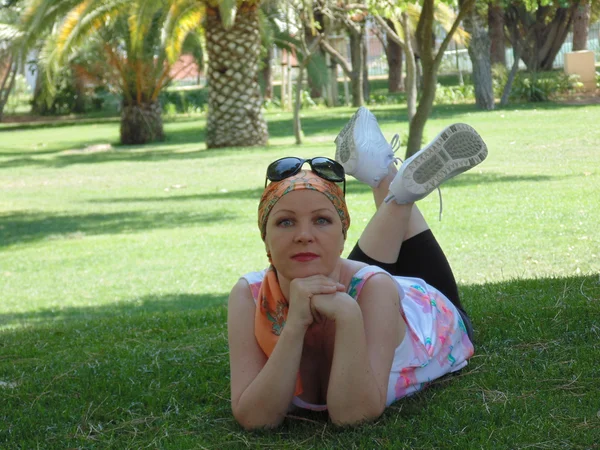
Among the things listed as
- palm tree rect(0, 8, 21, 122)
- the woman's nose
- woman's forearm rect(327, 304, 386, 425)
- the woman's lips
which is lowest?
woman's forearm rect(327, 304, 386, 425)

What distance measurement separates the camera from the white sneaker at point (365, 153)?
4.20 m

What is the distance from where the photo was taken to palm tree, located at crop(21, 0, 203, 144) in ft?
62.7

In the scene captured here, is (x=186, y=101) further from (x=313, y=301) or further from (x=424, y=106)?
(x=313, y=301)

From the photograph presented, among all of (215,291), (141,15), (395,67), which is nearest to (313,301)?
(215,291)

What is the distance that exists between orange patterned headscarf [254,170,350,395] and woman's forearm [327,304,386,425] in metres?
0.25

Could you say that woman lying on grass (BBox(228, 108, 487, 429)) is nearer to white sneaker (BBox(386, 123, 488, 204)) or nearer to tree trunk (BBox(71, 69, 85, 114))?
white sneaker (BBox(386, 123, 488, 204))

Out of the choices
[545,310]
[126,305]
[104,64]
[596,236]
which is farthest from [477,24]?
[545,310]

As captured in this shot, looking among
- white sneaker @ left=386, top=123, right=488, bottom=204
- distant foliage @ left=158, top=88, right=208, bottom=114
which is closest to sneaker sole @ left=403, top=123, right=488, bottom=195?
white sneaker @ left=386, top=123, right=488, bottom=204

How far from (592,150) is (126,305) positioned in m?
10.2

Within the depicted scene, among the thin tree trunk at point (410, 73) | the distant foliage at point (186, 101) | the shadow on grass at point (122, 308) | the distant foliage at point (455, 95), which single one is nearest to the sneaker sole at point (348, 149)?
the shadow on grass at point (122, 308)

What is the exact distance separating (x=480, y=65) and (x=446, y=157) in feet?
74.6

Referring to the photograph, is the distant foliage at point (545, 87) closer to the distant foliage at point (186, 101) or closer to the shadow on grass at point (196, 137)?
the shadow on grass at point (196, 137)

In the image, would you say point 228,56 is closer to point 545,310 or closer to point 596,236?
point 596,236

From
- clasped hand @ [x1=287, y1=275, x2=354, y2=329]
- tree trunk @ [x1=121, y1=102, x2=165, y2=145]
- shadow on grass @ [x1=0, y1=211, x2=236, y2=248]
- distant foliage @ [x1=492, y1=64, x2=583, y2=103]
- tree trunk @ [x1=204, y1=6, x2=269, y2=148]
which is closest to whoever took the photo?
clasped hand @ [x1=287, y1=275, x2=354, y2=329]
